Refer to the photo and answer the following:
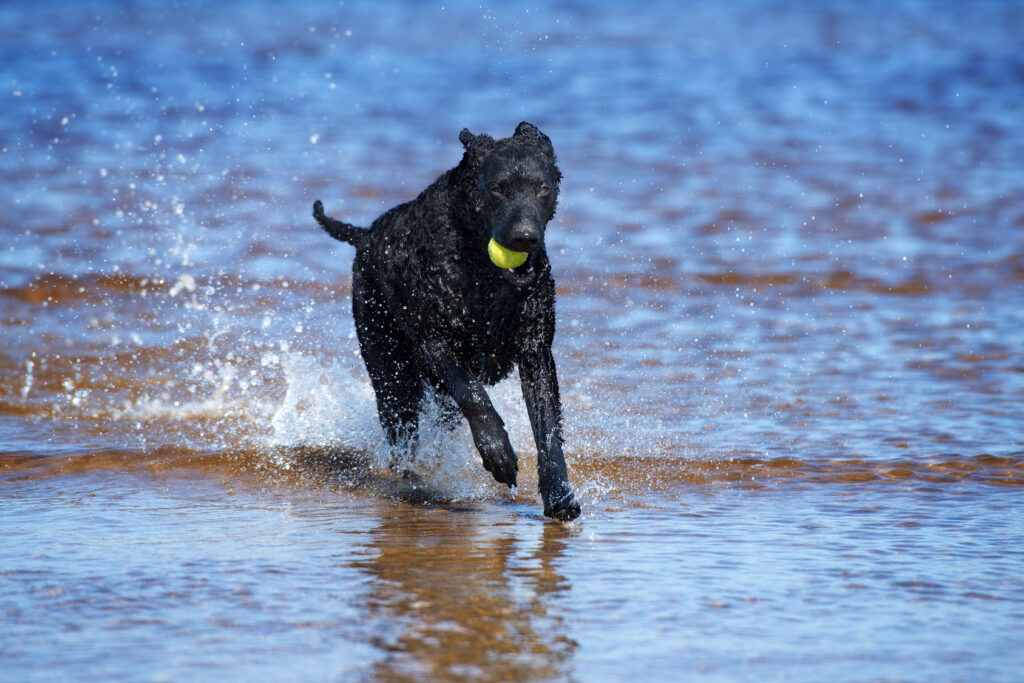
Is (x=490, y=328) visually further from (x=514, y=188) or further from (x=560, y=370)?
(x=560, y=370)

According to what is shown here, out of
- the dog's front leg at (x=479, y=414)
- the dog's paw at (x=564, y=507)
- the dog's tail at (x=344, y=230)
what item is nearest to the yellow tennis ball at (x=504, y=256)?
the dog's front leg at (x=479, y=414)

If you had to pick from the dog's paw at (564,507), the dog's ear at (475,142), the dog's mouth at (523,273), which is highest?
the dog's ear at (475,142)

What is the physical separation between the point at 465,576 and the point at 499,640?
0.61 meters

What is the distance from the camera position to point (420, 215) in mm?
5039

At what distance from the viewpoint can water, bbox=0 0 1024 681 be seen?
3.21 metres

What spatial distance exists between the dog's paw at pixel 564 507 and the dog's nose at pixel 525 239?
907 mm

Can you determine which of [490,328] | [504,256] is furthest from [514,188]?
[490,328]

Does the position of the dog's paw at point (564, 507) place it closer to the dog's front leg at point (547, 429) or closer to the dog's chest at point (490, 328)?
the dog's front leg at point (547, 429)

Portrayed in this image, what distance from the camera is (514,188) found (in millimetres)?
4512

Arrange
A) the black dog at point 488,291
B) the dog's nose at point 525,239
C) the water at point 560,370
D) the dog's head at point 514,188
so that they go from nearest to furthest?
the water at point 560,370 → the dog's nose at point 525,239 → the dog's head at point 514,188 → the black dog at point 488,291

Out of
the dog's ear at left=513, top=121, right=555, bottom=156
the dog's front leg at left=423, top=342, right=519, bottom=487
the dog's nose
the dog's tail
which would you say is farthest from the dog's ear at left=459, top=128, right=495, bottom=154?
the dog's tail

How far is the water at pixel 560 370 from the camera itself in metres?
3.21

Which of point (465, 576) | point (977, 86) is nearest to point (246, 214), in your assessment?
point (465, 576)

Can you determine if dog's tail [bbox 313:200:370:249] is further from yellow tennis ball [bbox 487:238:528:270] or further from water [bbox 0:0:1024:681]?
yellow tennis ball [bbox 487:238:528:270]
